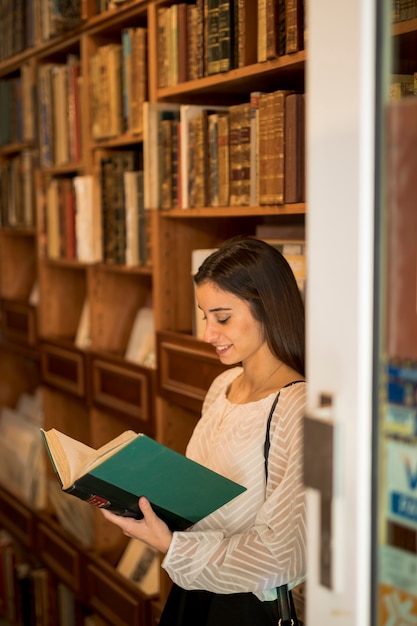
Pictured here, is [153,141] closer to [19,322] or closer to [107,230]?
[107,230]

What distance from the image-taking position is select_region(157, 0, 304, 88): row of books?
1896 mm

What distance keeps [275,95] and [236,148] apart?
216mm

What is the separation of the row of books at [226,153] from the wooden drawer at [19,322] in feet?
4.53

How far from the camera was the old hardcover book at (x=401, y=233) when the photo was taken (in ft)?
3.36

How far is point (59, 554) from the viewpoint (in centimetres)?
329

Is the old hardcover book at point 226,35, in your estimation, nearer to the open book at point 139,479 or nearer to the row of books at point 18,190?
the open book at point 139,479

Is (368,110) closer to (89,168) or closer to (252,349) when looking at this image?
(252,349)

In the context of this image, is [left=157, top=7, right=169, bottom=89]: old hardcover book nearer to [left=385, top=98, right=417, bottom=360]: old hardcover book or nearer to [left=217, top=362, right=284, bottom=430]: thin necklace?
[left=217, top=362, right=284, bottom=430]: thin necklace

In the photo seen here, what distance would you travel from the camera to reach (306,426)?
109cm

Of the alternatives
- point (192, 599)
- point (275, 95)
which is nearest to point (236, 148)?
point (275, 95)

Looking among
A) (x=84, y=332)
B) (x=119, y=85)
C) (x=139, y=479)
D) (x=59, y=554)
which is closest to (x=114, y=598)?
(x=59, y=554)

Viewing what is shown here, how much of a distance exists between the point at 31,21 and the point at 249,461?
2.47m

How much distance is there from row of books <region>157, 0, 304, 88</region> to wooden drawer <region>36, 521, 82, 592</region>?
1.76m

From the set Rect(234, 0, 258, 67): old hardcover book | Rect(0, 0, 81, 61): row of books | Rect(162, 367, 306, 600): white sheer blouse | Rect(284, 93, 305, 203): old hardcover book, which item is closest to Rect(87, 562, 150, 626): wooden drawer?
Rect(162, 367, 306, 600): white sheer blouse
